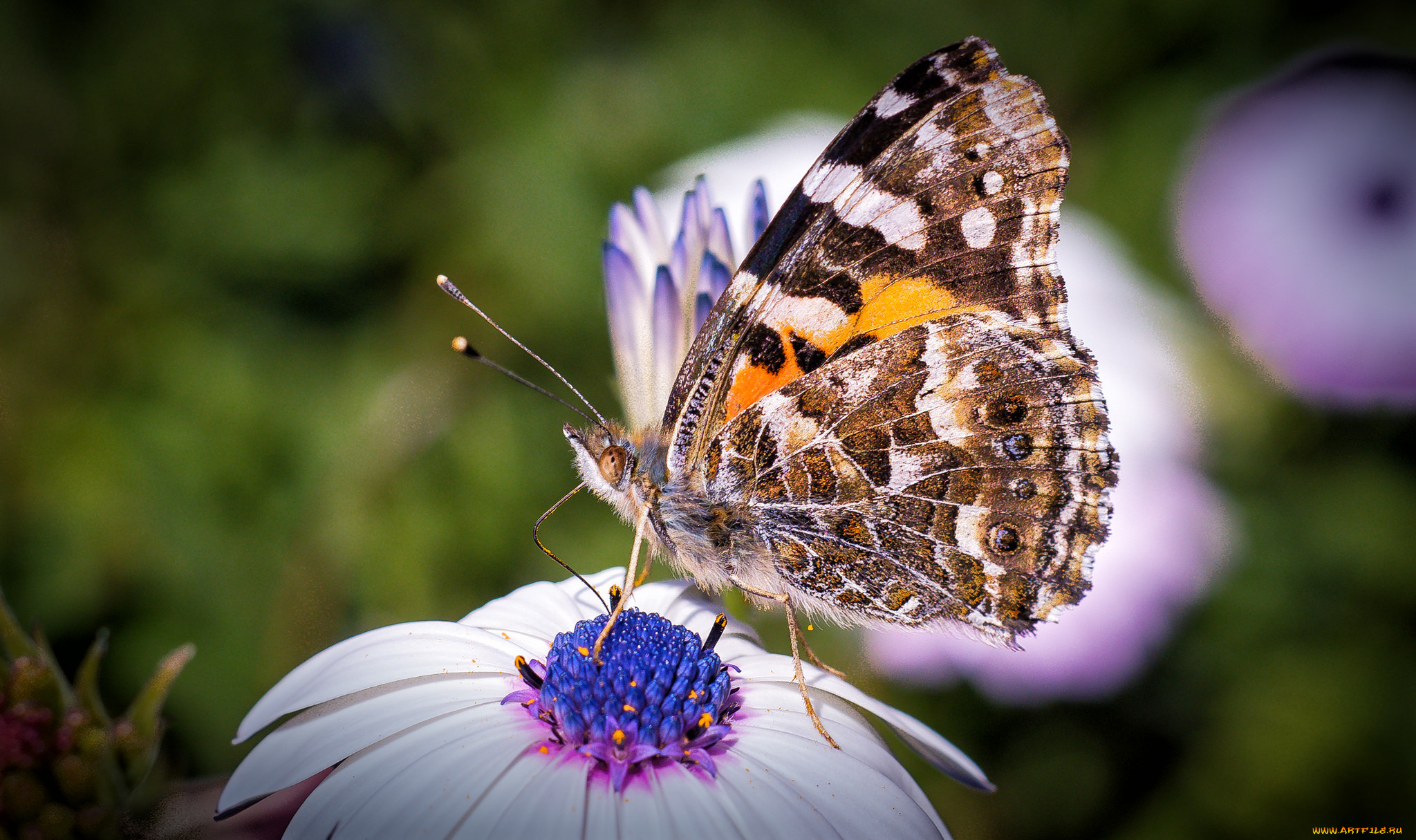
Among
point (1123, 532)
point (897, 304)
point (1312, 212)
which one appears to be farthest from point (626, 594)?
point (1312, 212)

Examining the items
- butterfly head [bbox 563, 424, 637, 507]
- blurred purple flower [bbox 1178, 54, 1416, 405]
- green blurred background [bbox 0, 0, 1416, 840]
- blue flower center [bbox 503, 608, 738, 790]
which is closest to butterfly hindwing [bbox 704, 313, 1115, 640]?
butterfly head [bbox 563, 424, 637, 507]

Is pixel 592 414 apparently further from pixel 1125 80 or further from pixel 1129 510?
pixel 1125 80

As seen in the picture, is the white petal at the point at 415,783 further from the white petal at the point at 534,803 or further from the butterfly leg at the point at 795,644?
the butterfly leg at the point at 795,644

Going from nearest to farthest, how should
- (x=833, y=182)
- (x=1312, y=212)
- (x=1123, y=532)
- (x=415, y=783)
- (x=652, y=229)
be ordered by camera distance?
(x=415, y=783) → (x=833, y=182) → (x=652, y=229) → (x=1123, y=532) → (x=1312, y=212)

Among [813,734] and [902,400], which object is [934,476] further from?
[813,734]

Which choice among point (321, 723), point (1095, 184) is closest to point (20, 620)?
point (321, 723)

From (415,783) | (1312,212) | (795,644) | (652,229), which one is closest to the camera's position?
(415,783)

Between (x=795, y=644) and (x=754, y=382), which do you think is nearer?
(x=795, y=644)

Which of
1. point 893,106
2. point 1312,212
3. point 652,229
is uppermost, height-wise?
point 1312,212
